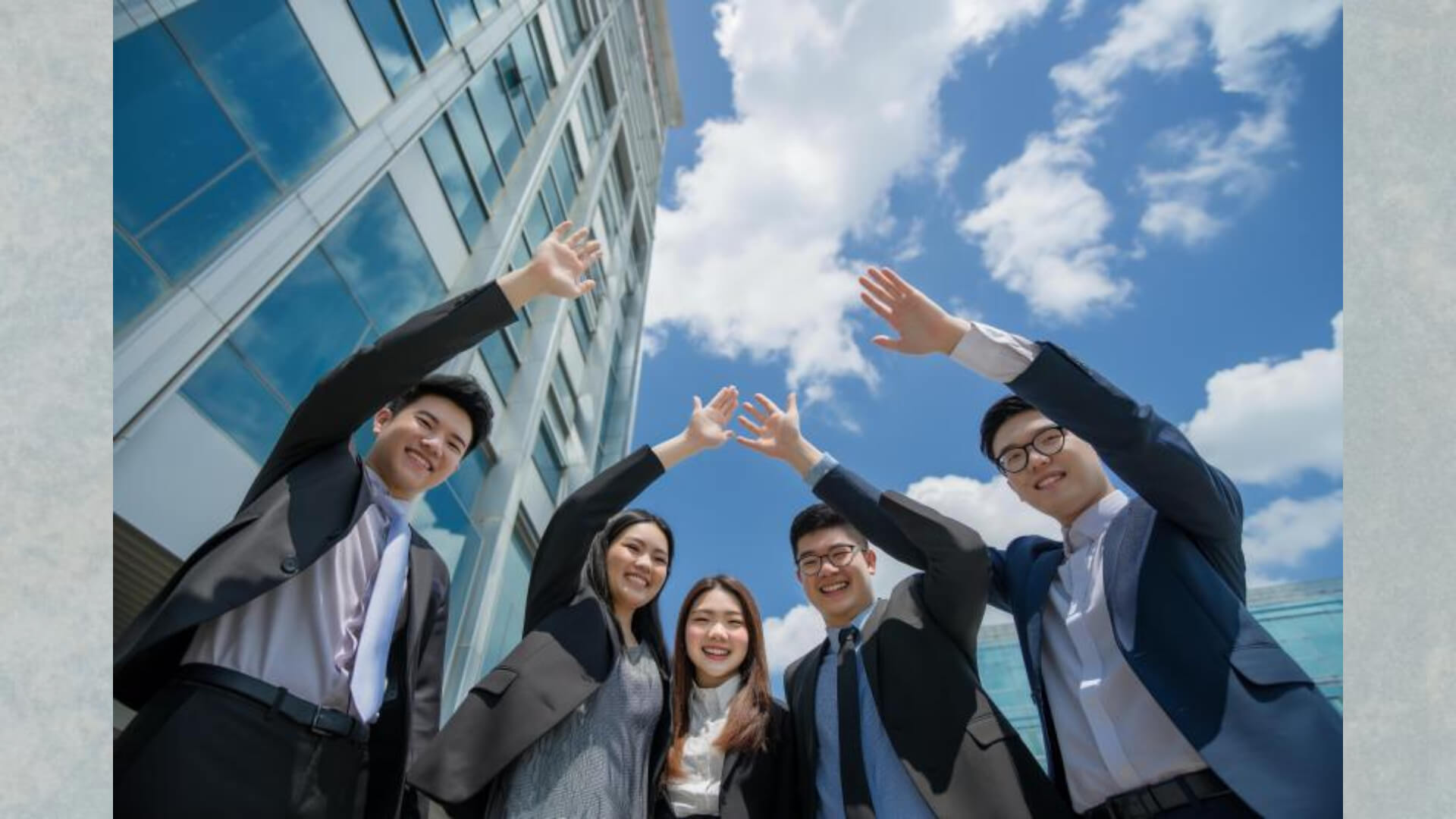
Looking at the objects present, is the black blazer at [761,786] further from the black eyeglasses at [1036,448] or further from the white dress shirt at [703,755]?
the black eyeglasses at [1036,448]

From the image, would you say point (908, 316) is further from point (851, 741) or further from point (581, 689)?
point (581, 689)

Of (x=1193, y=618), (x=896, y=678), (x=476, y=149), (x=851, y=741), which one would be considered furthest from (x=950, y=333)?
(x=476, y=149)

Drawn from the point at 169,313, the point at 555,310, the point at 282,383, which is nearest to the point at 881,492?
the point at 169,313

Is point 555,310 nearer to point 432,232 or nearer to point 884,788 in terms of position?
point 432,232

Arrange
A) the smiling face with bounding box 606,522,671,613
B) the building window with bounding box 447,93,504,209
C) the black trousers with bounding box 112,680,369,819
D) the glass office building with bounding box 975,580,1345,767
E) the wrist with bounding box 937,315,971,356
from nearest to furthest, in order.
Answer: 1. the black trousers with bounding box 112,680,369,819
2. the wrist with bounding box 937,315,971,356
3. the smiling face with bounding box 606,522,671,613
4. the building window with bounding box 447,93,504,209
5. the glass office building with bounding box 975,580,1345,767

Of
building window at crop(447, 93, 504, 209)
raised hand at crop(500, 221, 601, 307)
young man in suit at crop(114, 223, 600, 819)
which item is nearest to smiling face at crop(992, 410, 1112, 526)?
raised hand at crop(500, 221, 601, 307)

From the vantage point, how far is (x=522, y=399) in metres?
12.9

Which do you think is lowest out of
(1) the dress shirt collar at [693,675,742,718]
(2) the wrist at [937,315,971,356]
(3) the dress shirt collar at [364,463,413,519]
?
(1) the dress shirt collar at [693,675,742,718]

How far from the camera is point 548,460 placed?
49.9 feet

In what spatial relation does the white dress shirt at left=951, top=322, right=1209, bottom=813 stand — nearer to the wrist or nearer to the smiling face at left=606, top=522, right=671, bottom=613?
the wrist

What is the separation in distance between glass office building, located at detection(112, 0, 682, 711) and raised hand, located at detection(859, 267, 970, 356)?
5028 millimetres

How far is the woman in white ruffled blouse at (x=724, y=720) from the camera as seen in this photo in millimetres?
2799

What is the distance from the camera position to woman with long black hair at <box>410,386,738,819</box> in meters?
2.54

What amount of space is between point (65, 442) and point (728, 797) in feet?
7.83
